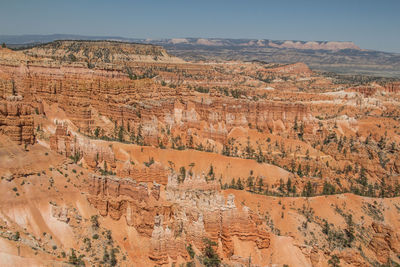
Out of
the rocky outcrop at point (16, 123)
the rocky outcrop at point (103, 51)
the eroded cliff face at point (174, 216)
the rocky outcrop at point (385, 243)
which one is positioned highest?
the rocky outcrop at point (103, 51)

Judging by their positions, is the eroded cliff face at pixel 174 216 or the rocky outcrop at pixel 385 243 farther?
the rocky outcrop at pixel 385 243

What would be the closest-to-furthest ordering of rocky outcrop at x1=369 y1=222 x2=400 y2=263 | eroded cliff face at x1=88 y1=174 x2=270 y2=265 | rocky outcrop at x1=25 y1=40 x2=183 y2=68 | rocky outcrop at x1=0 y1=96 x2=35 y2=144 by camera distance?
eroded cliff face at x1=88 y1=174 x2=270 y2=265
rocky outcrop at x1=0 y1=96 x2=35 y2=144
rocky outcrop at x1=369 y1=222 x2=400 y2=263
rocky outcrop at x1=25 y1=40 x2=183 y2=68

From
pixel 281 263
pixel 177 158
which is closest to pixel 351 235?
pixel 281 263

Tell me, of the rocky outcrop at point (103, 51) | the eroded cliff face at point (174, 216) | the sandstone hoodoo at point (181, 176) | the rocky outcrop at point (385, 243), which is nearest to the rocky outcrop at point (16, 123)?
the sandstone hoodoo at point (181, 176)

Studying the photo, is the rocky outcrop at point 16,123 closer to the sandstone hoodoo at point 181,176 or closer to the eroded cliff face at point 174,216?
the sandstone hoodoo at point 181,176

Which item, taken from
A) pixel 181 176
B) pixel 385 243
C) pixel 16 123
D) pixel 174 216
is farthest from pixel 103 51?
pixel 385 243

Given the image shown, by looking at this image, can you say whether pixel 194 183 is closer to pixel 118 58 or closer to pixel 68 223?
pixel 68 223

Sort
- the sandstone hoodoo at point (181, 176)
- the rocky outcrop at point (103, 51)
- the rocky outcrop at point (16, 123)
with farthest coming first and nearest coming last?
the rocky outcrop at point (103, 51)
the rocky outcrop at point (16, 123)
the sandstone hoodoo at point (181, 176)

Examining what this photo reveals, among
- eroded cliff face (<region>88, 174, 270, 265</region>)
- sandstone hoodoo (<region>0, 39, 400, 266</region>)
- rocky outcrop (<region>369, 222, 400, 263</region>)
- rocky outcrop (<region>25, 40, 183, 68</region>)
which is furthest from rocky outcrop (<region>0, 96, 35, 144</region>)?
rocky outcrop (<region>25, 40, 183, 68</region>)

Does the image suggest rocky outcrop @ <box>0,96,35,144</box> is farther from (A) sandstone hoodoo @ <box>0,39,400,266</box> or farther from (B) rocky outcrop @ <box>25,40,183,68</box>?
(B) rocky outcrop @ <box>25,40,183,68</box>
